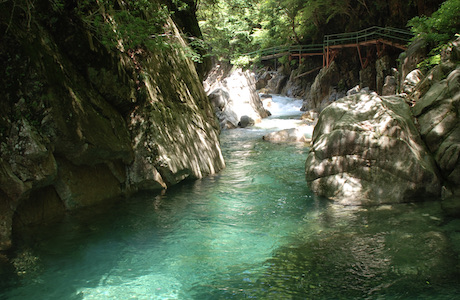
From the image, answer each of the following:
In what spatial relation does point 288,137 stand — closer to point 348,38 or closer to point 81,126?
point 81,126

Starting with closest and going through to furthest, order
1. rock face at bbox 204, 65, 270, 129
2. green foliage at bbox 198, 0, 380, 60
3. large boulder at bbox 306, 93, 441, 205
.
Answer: large boulder at bbox 306, 93, 441, 205, rock face at bbox 204, 65, 270, 129, green foliage at bbox 198, 0, 380, 60

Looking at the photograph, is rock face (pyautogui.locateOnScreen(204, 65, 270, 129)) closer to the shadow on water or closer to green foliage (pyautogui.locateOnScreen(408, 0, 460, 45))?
green foliage (pyautogui.locateOnScreen(408, 0, 460, 45))

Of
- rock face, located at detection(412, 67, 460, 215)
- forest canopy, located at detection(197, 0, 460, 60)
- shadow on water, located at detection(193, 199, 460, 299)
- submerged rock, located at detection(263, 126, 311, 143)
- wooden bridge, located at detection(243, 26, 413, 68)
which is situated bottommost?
shadow on water, located at detection(193, 199, 460, 299)

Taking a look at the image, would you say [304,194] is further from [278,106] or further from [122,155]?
[278,106]

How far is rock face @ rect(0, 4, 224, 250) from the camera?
16.3 feet

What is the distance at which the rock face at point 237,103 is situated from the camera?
1992cm

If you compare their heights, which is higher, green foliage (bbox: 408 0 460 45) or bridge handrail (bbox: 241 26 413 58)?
bridge handrail (bbox: 241 26 413 58)

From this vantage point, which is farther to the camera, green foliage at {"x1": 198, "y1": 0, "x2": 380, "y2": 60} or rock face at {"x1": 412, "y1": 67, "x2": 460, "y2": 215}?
green foliage at {"x1": 198, "y1": 0, "x2": 380, "y2": 60}

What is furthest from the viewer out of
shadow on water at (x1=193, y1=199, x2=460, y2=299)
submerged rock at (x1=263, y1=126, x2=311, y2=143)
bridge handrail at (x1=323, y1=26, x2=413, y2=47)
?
bridge handrail at (x1=323, y1=26, x2=413, y2=47)

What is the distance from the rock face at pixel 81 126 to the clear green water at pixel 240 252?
0.45 meters

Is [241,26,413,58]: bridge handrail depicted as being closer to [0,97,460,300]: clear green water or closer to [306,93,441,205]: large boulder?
[306,93,441,205]: large boulder

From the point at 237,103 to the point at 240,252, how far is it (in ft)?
55.7

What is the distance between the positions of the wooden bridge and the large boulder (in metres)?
14.0

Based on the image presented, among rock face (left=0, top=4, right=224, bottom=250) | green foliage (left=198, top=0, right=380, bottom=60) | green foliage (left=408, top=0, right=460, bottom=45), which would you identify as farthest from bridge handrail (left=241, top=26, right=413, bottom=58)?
rock face (left=0, top=4, right=224, bottom=250)
